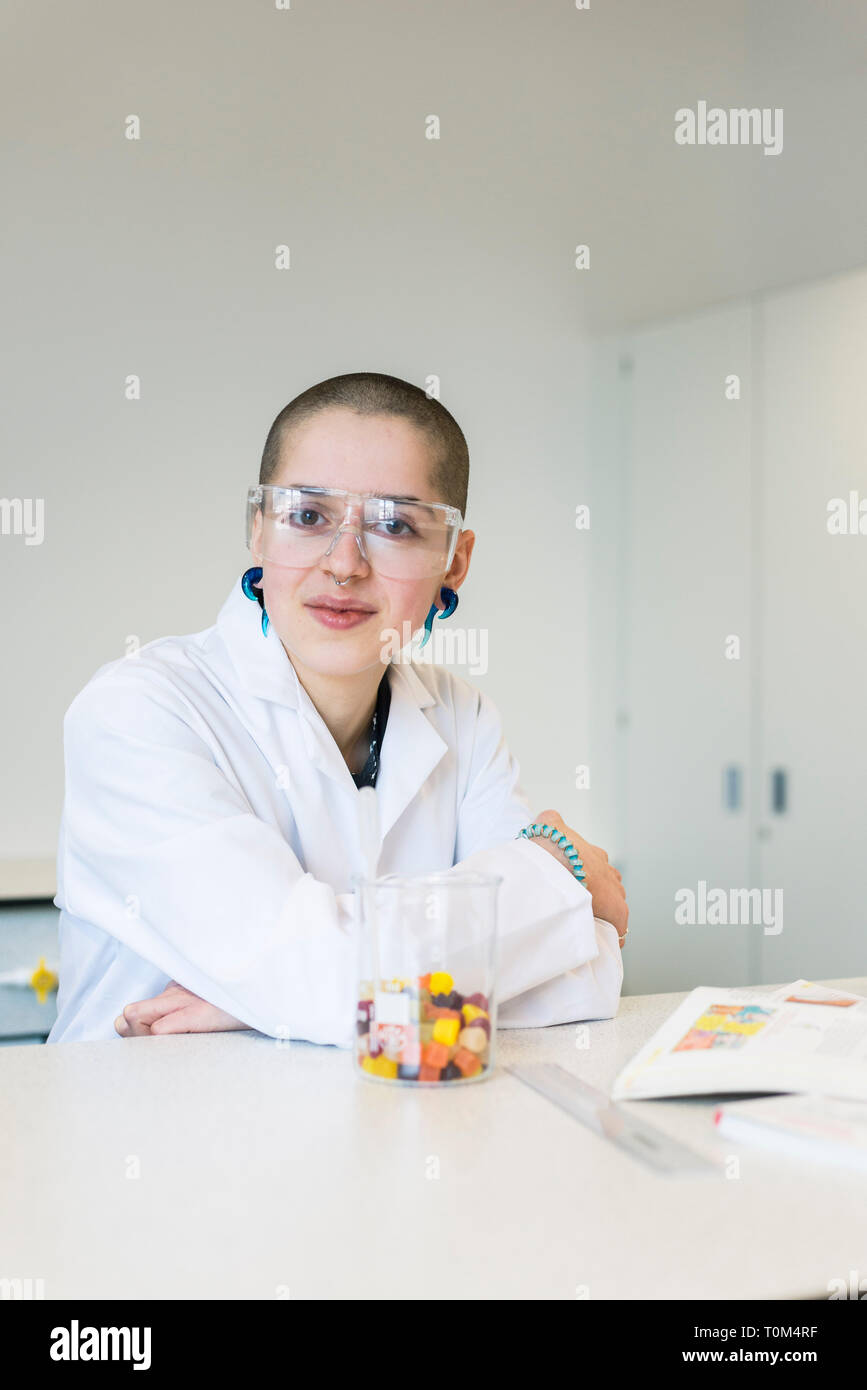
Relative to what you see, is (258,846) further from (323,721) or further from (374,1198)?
(374,1198)

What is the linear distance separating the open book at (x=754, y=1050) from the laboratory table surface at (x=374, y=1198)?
3 centimetres

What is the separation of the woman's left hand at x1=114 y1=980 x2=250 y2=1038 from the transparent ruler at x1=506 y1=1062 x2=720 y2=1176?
1.06 ft

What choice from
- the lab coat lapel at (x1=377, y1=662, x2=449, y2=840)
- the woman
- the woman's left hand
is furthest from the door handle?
the woman's left hand

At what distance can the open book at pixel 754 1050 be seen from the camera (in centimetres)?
102

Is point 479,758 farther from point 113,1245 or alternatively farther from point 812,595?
point 812,595

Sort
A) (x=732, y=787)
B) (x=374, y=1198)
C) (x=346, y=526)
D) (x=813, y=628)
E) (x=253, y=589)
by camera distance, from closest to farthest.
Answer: (x=374, y=1198) < (x=346, y=526) < (x=253, y=589) < (x=813, y=628) < (x=732, y=787)

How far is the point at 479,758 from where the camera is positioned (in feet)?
5.96

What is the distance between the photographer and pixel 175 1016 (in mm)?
1337

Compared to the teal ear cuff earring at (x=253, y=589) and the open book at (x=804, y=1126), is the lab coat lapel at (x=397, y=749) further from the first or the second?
the open book at (x=804, y=1126)

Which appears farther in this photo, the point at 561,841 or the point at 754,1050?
the point at 561,841

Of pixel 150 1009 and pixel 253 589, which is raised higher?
pixel 253 589

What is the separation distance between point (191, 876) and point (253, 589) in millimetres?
473

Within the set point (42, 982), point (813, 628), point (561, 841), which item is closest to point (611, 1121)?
point (561, 841)
